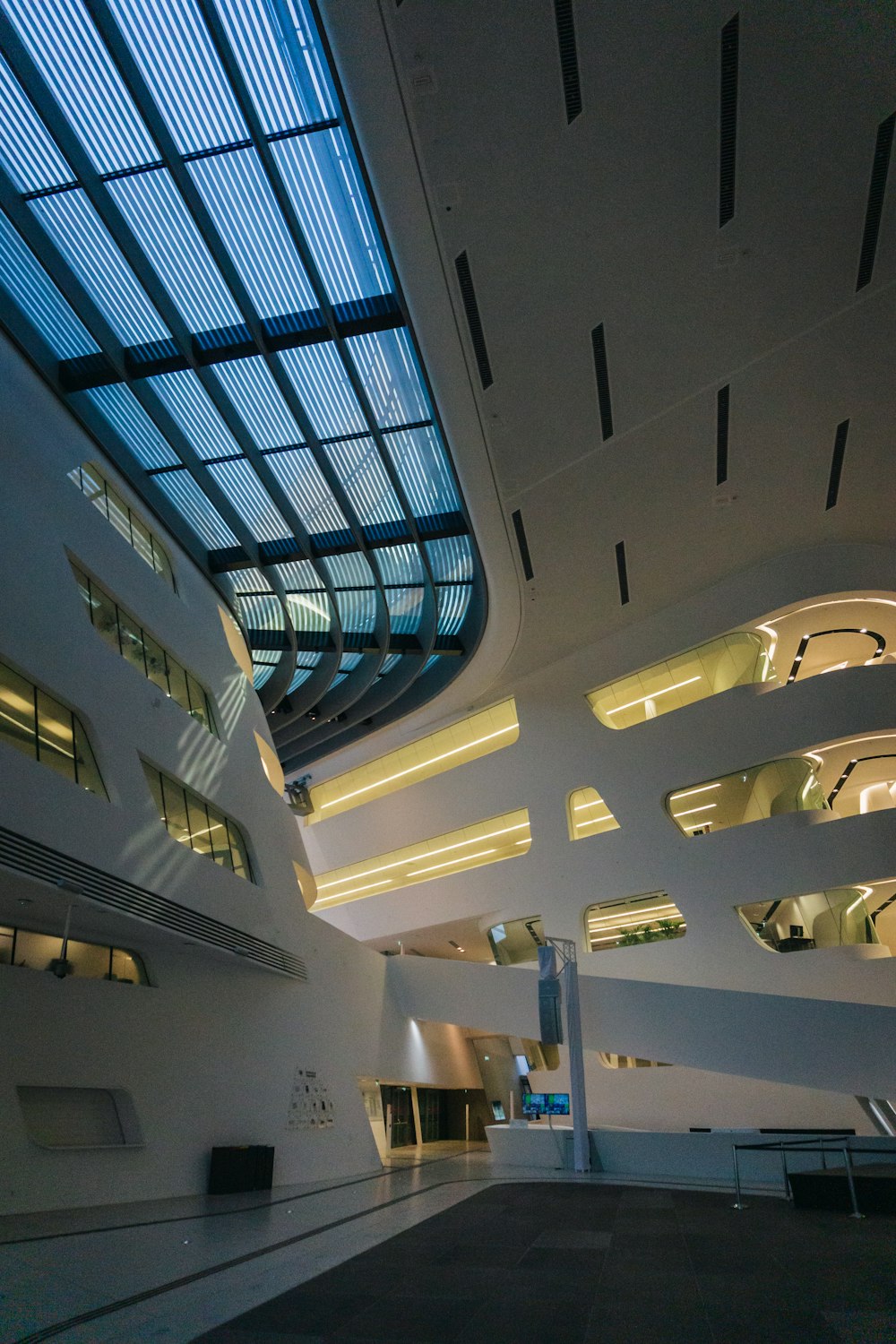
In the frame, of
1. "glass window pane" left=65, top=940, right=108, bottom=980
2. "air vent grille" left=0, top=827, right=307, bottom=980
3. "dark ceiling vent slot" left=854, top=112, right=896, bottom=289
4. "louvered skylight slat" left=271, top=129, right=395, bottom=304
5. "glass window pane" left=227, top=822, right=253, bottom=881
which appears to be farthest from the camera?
"glass window pane" left=227, top=822, right=253, bottom=881

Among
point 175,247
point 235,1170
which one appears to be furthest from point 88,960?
point 175,247

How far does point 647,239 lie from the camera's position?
11.0 m

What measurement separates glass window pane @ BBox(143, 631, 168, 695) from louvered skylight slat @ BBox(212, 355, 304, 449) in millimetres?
3879

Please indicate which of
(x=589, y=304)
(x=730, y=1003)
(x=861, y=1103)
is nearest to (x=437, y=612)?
(x=589, y=304)

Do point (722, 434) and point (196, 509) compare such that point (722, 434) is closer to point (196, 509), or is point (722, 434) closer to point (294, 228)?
point (294, 228)

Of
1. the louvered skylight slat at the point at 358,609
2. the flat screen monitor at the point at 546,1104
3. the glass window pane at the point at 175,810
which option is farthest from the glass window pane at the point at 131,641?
the flat screen monitor at the point at 546,1104

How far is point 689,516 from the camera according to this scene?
55.8 feet

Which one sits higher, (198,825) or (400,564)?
(400,564)

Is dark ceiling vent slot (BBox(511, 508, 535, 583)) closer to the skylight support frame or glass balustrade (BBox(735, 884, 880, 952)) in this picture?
the skylight support frame

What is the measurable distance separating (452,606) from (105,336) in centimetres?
1076

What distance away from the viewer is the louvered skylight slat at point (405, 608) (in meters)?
19.6

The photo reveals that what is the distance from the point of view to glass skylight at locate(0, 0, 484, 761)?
27.5 ft

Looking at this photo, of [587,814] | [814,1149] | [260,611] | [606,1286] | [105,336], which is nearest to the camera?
[606,1286]

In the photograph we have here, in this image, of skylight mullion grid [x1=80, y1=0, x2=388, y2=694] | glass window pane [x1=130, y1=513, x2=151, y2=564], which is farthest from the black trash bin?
skylight mullion grid [x1=80, y1=0, x2=388, y2=694]
